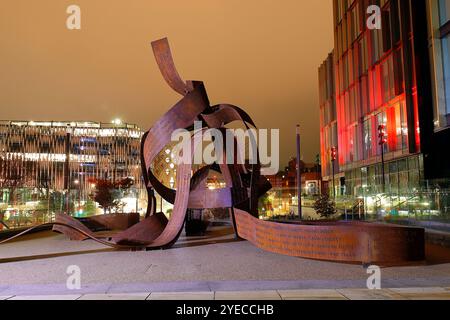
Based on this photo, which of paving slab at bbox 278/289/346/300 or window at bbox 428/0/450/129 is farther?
window at bbox 428/0/450/129

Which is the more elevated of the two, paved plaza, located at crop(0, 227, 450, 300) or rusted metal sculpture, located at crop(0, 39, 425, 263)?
rusted metal sculpture, located at crop(0, 39, 425, 263)

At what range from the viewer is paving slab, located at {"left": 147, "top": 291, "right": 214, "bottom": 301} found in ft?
21.9

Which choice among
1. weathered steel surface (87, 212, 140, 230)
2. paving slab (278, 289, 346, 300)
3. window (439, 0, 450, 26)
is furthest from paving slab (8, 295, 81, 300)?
window (439, 0, 450, 26)

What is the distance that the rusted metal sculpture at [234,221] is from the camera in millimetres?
9586

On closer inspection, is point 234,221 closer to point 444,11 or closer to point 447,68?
point 447,68

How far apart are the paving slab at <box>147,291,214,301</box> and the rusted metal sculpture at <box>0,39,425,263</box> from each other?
13.7 ft

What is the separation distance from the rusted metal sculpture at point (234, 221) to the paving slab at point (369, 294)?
8.80ft

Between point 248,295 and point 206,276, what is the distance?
6.44 feet

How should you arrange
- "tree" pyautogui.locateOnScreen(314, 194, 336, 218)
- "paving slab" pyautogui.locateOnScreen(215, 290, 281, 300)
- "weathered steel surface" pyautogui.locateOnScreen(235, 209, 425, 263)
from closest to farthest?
"paving slab" pyautogui.locateOnScreen(215, 290, 281, 300) → "weathered steel surface" pyautogui.locateOnScreen(235, 209, 425, 263) → "tree" pyautogui.locateOnScreen(314, 194, 336, 218)

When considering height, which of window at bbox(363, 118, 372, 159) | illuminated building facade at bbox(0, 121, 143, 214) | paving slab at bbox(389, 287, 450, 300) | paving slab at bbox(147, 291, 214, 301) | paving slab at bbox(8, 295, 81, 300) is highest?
→ illuminated building facade at bbox(0, 121, 143, 214)

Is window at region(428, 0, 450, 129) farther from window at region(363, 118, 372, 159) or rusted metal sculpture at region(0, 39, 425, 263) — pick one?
rusted metal sculpture at region(0, 39, 425, 263)

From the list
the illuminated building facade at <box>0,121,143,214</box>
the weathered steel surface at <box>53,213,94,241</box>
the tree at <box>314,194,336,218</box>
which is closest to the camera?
the weathered steel surface at <box>53,213,94,241</box>
